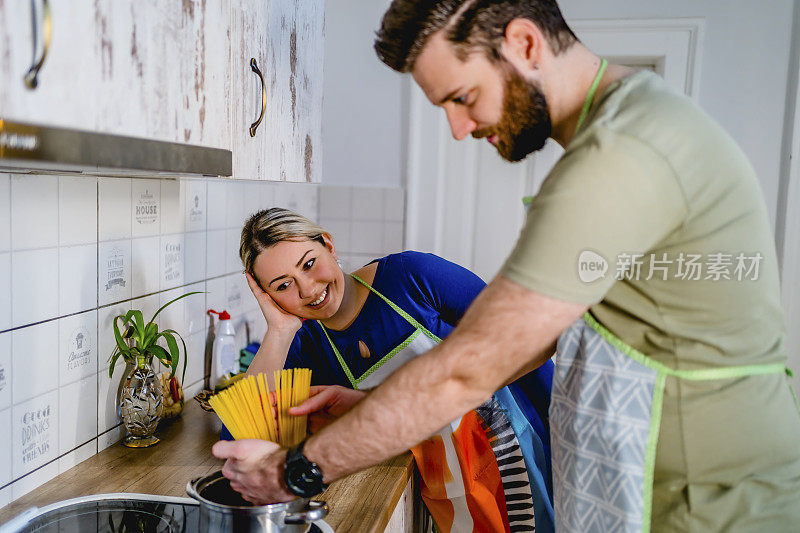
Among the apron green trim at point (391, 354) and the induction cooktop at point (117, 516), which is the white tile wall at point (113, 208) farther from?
the apron green trim at point (391, 354)

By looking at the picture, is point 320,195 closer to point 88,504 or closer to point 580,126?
point 88,504

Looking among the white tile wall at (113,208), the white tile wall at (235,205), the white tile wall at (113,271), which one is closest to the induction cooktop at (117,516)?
the white tile wall at (113,271)

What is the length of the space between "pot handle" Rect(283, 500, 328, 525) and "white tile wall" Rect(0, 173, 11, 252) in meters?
0.61

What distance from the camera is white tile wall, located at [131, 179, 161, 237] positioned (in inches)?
56.4

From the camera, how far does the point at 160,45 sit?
0.91m

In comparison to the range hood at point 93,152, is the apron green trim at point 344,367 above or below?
below

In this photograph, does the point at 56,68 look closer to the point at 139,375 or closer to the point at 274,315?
the point at 139,375

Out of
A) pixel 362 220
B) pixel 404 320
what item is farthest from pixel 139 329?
pixel 362 220

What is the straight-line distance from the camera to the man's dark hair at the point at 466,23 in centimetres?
86

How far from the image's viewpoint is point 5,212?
105cm

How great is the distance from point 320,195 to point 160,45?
168 cm

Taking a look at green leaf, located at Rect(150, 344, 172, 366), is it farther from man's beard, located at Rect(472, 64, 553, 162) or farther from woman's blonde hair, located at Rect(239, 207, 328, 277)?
man's beard, located at Rect(472, 64, 553, 162)

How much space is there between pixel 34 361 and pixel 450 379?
767mm

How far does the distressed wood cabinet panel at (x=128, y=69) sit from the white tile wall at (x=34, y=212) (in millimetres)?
322
